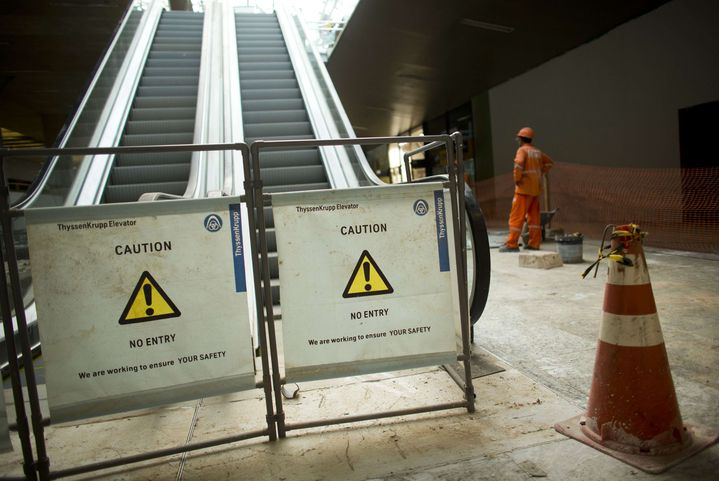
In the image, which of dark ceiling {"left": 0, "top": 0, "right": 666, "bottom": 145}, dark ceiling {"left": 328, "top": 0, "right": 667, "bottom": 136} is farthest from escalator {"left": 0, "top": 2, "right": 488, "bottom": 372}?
dark ceiling {"left": 328, "top": 0, "right": 667, "bottom": 136}

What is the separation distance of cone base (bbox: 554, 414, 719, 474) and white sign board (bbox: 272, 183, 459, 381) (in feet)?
1.95

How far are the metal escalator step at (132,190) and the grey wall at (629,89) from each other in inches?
348

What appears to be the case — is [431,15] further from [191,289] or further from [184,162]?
[191,289]

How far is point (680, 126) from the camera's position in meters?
8.73

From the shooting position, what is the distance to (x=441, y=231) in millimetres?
2201

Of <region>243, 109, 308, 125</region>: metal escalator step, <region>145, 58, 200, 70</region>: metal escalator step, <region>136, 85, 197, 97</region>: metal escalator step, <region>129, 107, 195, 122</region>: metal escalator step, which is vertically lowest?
<region>243, 109, 308, 125</region>: metal escalator step

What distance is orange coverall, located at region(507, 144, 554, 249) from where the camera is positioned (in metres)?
7.07

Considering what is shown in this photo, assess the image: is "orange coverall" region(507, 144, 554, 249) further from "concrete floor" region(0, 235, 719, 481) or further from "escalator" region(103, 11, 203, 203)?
"escalator" region(103, 11, 203, 203)

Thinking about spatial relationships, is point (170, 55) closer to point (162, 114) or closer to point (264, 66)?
point (264, 66)

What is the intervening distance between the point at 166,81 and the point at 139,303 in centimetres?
693

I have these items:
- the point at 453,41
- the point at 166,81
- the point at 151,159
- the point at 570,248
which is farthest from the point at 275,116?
the point at 453,41

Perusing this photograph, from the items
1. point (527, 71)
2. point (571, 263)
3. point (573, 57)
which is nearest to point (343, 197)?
point (571, 263)

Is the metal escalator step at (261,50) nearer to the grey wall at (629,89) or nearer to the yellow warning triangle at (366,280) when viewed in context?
the grey wall at (629,89)

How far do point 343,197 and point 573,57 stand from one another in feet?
36.7
